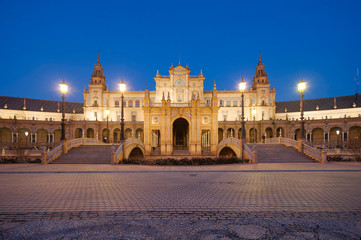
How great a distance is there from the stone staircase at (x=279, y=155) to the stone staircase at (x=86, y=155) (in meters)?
15.8

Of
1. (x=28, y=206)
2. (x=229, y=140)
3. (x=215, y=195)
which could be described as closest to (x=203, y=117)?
(x=229, y=140)

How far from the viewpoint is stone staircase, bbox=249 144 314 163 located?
20.0 meters

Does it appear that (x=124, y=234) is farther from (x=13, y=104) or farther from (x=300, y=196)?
(x=13, y=104)

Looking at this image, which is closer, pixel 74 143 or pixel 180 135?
pixel 74 143

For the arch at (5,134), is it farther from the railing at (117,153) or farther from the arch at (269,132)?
the arch at (269,132)

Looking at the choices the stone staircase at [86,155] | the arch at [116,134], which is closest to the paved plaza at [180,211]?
the stone staircase at [86,155]

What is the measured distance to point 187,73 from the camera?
60875 mm

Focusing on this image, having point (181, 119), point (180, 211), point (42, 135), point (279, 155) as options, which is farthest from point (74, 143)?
point (42, 135)

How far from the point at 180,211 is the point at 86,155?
18167 mm

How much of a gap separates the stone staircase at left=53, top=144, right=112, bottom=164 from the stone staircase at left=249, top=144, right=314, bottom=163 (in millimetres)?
15823

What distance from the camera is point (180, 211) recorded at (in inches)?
239

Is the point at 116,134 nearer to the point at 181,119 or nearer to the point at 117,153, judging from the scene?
the point at 181,119

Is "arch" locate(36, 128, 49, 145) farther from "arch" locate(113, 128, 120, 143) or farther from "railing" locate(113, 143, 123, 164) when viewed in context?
"railing" locate(113, 143, 123, 164)

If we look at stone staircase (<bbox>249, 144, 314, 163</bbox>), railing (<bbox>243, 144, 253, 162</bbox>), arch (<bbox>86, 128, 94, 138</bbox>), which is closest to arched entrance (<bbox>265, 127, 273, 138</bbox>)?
stone staircase (<bbox>249, 144, 314, 163</bbox>)
